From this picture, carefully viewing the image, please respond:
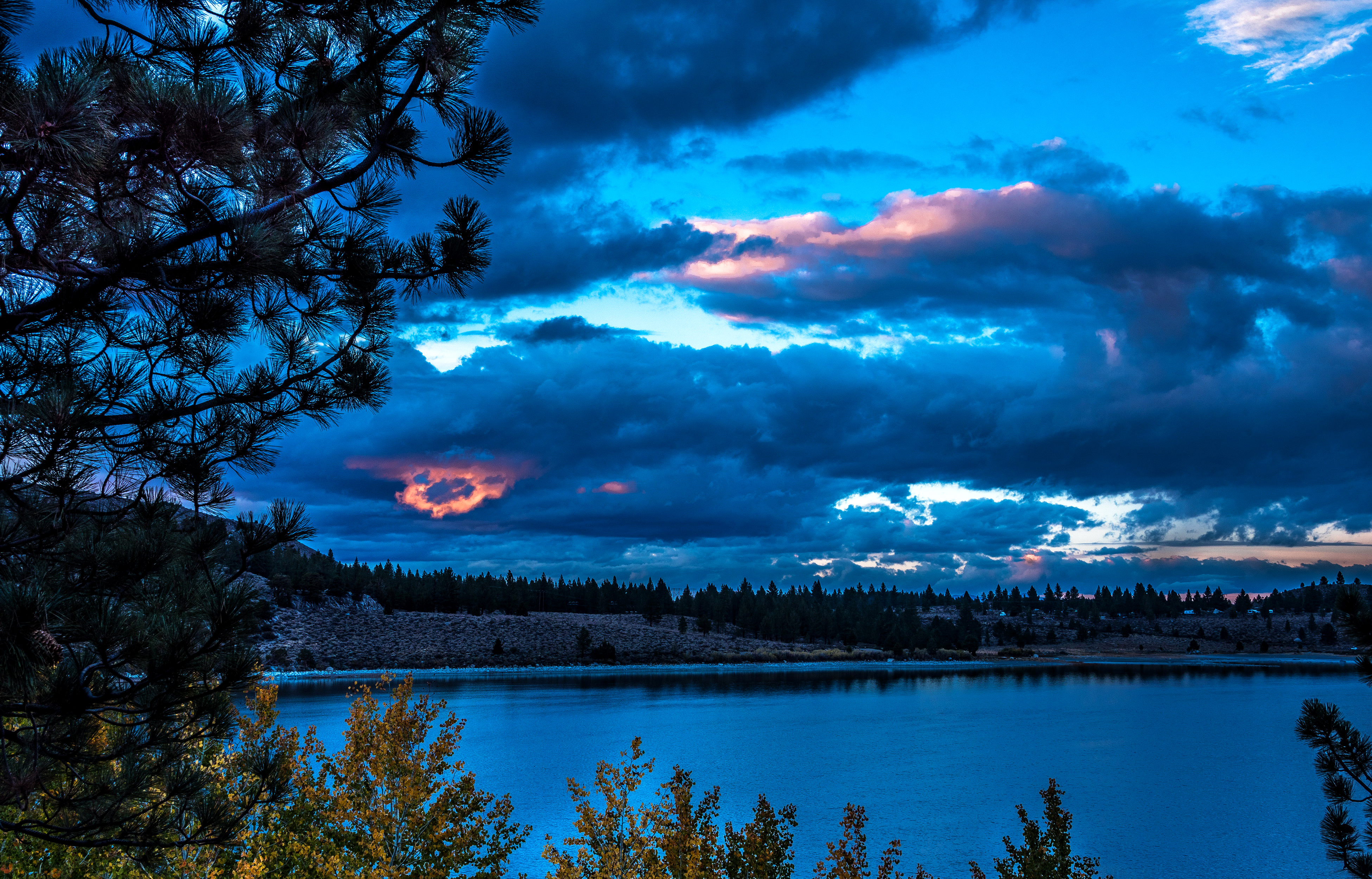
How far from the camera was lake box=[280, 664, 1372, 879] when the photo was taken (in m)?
41.9

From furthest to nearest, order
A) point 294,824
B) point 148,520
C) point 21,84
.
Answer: point 294,824
point 148,520
point 21,84

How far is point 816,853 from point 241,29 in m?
37.1

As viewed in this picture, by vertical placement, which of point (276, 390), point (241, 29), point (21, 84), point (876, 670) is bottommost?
point (876, 670)

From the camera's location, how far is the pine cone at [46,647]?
696cm

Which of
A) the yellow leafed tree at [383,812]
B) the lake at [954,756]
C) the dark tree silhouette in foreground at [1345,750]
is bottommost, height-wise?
the lake at [954,756]

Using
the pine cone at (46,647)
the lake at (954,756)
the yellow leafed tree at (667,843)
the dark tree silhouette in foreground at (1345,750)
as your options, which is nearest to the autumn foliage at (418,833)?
the yellow leafed tree at (667,843)

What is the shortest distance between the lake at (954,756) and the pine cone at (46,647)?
101ft

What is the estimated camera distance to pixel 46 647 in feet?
23.5

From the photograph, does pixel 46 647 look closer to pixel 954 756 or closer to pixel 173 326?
pixel 173 326

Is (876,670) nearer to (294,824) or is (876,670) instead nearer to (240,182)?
(294,824)

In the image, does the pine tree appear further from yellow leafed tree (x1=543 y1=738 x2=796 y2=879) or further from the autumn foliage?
yellow leafed tree (x1=543 y1=738 x2=796 y2=879)

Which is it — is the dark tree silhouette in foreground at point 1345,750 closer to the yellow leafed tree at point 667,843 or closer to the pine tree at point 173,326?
the yellow leafed tree at point 667,843

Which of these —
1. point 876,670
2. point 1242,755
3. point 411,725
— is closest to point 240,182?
point 411,725

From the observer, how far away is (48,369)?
8477mm
